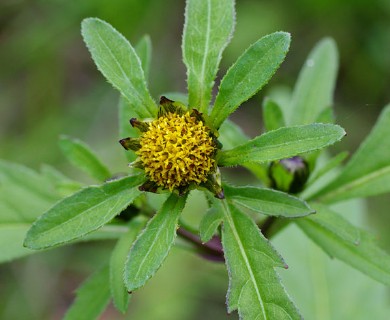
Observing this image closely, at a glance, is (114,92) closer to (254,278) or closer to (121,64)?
(121,64)

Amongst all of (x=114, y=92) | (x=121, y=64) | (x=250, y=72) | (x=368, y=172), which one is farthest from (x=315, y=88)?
(x=114, y=92)

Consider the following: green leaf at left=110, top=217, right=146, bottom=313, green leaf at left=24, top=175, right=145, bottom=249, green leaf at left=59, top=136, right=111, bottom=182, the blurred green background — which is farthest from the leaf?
the blurred green background

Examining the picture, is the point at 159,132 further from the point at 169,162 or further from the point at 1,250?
the point at 1,250

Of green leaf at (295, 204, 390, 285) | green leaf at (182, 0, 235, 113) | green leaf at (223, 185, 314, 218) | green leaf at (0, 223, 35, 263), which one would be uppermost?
green leaf at (182, 0, 235, 113)

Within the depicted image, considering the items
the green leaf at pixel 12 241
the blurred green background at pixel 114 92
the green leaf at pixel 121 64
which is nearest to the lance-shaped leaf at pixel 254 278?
the green leaf at pixel 121 64

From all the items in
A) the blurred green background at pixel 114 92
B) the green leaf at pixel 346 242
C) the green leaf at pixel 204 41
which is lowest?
the blurred green background at pixel 114 92

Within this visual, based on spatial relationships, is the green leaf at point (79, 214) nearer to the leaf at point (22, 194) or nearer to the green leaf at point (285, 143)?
the green leaf at point (285, 143)

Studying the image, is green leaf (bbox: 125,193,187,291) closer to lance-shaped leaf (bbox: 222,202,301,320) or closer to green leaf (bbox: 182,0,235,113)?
lance-shaped leaf (bbox: 222,202,301,320)
